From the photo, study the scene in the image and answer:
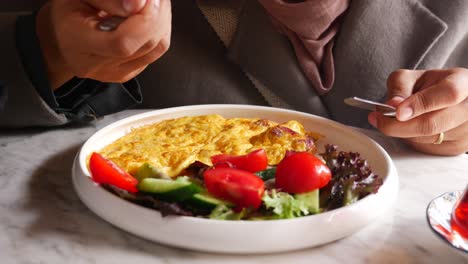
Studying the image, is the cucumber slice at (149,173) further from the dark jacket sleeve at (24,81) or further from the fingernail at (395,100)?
the fingernail at (395,100)

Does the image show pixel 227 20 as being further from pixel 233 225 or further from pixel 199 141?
pixel 233 225

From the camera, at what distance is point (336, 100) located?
1778 millimetres

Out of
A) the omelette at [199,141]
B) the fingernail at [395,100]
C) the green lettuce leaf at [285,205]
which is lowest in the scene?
the omelette at [199,141]

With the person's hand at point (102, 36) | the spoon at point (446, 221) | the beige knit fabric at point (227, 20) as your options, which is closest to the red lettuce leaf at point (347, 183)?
the spoon at point (446, 221)

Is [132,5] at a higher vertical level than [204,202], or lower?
higher

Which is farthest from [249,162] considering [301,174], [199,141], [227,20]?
[227,20]

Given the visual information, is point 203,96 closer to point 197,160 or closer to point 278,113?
point 278,113

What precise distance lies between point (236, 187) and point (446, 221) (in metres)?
0.37

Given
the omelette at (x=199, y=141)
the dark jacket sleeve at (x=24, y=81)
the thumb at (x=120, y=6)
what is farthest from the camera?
the dark jacket sleeve at (x=24, y=81)

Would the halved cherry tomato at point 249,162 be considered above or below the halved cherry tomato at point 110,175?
below

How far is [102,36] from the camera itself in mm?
1156

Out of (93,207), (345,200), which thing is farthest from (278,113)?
(93,207)

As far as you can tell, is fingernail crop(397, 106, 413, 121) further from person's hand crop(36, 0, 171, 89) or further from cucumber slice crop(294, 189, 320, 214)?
person's hand crop(36, 0, 171, 89)

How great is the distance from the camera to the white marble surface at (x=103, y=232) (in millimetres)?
922
